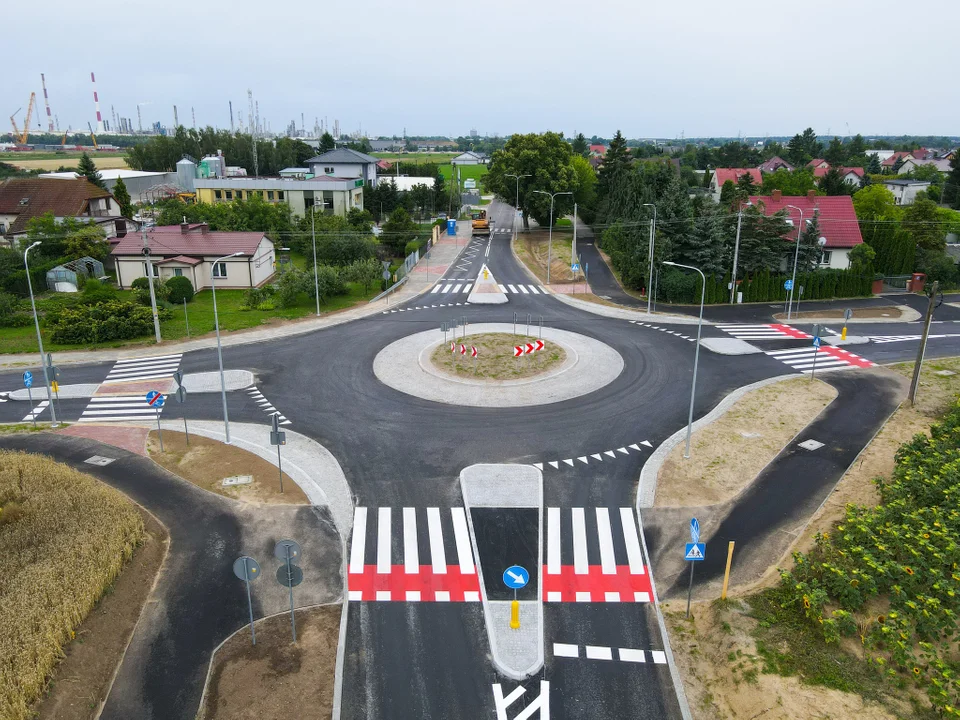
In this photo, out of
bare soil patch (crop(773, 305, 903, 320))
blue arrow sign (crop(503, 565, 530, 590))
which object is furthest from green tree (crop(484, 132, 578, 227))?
blue arrow sign (crop(503, 565, 530, 590))

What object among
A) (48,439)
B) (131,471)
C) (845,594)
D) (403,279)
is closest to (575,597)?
(845,594)

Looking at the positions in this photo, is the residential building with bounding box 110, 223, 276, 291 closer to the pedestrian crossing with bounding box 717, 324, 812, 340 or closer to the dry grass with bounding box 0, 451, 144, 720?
the dry grass with bounding box 0, 451, 144, 720

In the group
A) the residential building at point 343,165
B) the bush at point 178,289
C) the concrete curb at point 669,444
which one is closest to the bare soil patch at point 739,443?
the concrete curb at point 669,444

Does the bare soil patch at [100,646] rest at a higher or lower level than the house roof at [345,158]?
lower

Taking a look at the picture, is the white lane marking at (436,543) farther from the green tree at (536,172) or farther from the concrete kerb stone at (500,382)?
the green tree at (536,172)

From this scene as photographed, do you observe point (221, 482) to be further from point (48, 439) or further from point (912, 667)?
point (912, 667)

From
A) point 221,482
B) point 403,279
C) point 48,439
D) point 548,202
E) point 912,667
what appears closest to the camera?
point 912,667
